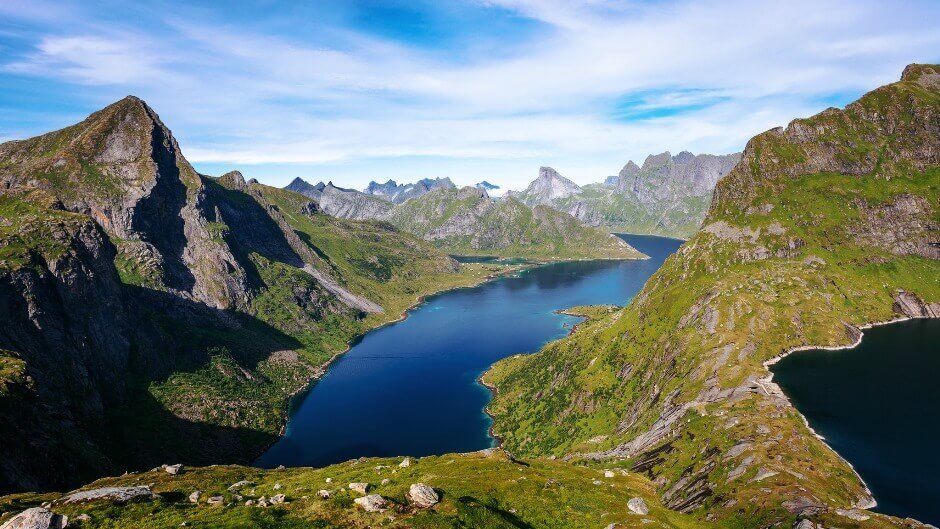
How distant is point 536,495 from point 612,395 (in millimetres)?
104879

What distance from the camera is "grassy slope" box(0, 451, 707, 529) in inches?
1735

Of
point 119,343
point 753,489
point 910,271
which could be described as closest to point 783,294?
point 910,271

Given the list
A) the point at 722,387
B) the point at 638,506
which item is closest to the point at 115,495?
the point at 638,506

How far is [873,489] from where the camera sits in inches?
2881

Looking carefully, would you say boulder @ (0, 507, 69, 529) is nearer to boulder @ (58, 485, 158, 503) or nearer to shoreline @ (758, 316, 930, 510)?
boulder @ (58, 485, 158, 503)

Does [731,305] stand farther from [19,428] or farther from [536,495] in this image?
[19,428]

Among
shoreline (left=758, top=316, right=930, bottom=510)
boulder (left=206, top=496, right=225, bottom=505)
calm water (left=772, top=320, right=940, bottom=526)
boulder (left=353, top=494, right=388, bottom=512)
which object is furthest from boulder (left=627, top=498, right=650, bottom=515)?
boulder (left=206, top=496, right=225, bottom=505)

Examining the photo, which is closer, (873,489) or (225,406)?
(873,489)

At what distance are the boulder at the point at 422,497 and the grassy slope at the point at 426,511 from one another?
99 centimetres

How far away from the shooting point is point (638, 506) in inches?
2343

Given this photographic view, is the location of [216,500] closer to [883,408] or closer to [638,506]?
[638,506]

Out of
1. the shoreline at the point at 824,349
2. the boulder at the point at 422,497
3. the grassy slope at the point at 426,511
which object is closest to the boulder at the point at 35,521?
the grassy slope at the point at 426,511

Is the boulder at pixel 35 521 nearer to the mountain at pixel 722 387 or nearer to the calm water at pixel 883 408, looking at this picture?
the mountain at pixel 722 387

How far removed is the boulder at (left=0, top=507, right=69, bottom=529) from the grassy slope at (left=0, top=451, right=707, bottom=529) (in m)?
3.12
